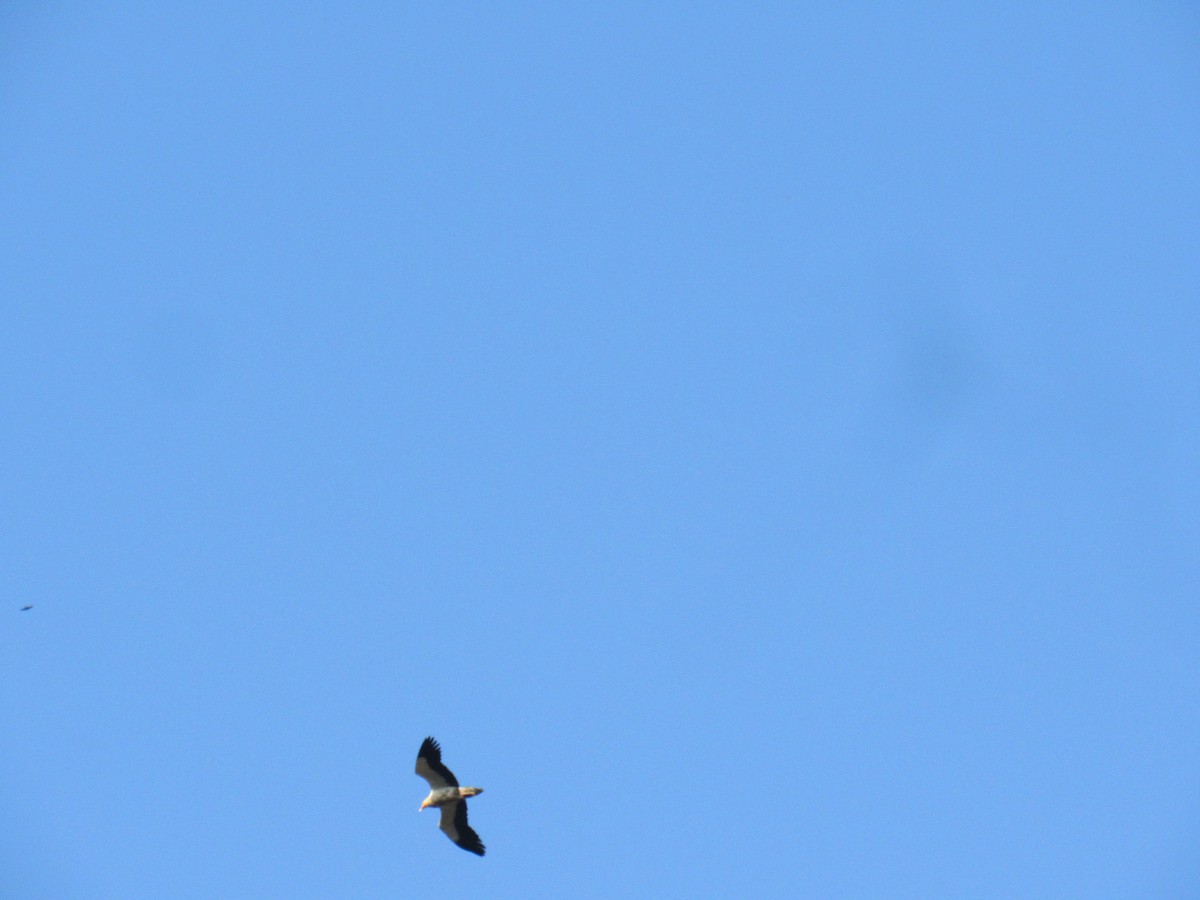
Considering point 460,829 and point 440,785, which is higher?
point 440,785

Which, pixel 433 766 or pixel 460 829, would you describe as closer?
pixel 433 766

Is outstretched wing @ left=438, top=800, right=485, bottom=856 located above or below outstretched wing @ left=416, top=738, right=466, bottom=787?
below

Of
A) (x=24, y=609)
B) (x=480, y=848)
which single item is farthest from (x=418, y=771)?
(x=24, y=609)

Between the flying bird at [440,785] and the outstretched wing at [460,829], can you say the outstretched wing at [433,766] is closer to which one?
the flying bird at [440,785]

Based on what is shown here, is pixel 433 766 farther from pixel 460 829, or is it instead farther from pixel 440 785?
pixel 460 829

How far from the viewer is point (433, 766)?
3803 cm

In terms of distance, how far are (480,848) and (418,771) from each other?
3.11 meters

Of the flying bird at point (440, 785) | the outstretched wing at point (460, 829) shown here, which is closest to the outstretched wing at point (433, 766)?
the flying bird at point (440, 785)

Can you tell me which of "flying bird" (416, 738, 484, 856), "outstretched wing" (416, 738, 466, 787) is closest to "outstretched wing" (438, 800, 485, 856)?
"flying bird" (416, 738, 484, 856)

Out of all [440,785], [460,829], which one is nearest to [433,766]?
[440,785]

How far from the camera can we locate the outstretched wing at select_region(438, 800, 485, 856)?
38656mm

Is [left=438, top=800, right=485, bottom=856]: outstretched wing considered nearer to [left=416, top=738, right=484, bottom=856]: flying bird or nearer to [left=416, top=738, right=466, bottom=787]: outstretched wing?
[left=416, top=738, right=484, bottom=856]: flying bird

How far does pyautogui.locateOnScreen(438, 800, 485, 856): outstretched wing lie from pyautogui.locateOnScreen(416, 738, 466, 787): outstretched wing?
0.94 metres

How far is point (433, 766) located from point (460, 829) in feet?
7.66
